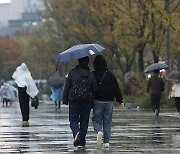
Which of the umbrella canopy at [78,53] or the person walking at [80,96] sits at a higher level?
the umbrella canopy at [78,53]

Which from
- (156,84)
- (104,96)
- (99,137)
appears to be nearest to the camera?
(104,96)

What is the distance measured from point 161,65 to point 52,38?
3478cm

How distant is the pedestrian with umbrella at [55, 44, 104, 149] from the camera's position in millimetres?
14461

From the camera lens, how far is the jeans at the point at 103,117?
14.9 meters

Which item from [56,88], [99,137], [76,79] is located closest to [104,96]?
[76,79]

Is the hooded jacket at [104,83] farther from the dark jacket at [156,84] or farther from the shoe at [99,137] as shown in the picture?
the dark jacket at [156,84]

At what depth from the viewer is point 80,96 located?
1441cm

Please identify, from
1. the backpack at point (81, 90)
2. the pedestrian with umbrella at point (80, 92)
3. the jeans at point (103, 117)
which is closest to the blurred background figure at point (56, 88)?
the jeans at point (103, 117)

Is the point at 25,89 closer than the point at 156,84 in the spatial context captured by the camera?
Yes

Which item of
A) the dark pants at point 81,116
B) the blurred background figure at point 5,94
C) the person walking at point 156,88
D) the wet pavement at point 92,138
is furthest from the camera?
the blurred background figure at point 5,94

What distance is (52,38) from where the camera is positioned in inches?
2411

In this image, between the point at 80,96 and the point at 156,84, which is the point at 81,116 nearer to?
the point at 80,96

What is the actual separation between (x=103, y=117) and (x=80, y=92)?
38.0 inches

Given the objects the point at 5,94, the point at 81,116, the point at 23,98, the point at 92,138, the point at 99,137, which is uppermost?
the point at 23,98
